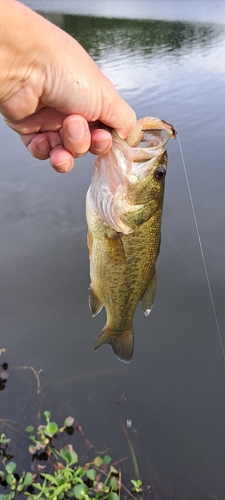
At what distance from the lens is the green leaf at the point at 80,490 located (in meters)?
2.42

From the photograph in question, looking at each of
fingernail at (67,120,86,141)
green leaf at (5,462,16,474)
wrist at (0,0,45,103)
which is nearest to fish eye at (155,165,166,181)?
fingernail at (67,120,86,141)

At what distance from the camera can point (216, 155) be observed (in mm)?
7156

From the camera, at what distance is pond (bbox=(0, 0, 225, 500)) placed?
126 inches

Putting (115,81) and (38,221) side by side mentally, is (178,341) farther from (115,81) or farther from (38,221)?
(115,81)

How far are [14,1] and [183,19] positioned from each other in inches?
1321

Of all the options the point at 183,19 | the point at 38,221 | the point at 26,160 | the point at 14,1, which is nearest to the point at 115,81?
the point at 26,160

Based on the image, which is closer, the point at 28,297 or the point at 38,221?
the point at 28,297

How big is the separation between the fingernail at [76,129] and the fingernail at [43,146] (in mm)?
370

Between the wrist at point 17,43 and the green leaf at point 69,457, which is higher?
the wrist at point 17,43

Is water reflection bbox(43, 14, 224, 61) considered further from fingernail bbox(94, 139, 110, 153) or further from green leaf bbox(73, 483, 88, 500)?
green leaf bbox(73, 483, 88, 500)

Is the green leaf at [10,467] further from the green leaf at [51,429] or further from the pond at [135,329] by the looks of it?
the pond at [135,329]

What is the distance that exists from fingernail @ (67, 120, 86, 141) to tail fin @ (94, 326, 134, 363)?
125cm

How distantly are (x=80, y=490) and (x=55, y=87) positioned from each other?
239 centimetres

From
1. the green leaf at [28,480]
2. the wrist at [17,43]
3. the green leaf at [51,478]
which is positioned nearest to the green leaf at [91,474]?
the green leaf at [51,478]
